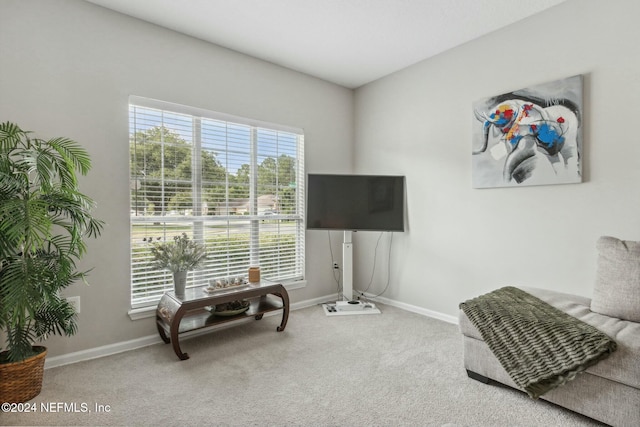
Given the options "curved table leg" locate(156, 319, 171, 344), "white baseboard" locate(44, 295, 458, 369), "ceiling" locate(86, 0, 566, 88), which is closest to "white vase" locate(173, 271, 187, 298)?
"curved table leg" locate(156, 319, 171, 344)

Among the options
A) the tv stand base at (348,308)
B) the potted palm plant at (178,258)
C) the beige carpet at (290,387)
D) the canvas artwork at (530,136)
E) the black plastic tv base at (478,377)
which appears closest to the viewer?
the beige carpet at (290,387)

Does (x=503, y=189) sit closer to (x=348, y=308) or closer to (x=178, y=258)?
(x=348, y=308)

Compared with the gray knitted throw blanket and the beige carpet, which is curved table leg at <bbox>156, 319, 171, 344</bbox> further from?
the gray knitted throw blanket

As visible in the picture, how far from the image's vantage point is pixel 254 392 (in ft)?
6.81

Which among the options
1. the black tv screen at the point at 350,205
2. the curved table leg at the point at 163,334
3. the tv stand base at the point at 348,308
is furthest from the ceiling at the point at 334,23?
the tv stand base at the point at 348,308


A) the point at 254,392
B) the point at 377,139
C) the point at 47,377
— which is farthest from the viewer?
the point at 377,139

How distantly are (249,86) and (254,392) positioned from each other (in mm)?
2755

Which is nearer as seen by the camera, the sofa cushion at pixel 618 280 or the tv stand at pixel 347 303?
the sofa cushion at pixel 618 280

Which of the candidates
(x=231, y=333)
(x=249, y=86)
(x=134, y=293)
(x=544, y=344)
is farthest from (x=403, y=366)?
(x=249, y=86)

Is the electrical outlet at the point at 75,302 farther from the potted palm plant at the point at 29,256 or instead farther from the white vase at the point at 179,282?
the white vase at the point at 179,282

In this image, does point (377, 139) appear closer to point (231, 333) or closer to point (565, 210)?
point (565, 210)

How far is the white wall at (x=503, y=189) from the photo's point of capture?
236 cm

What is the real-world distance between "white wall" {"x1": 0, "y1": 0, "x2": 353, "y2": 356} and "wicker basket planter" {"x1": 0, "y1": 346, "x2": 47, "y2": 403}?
17.1 inches

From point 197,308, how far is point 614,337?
8.46ft
